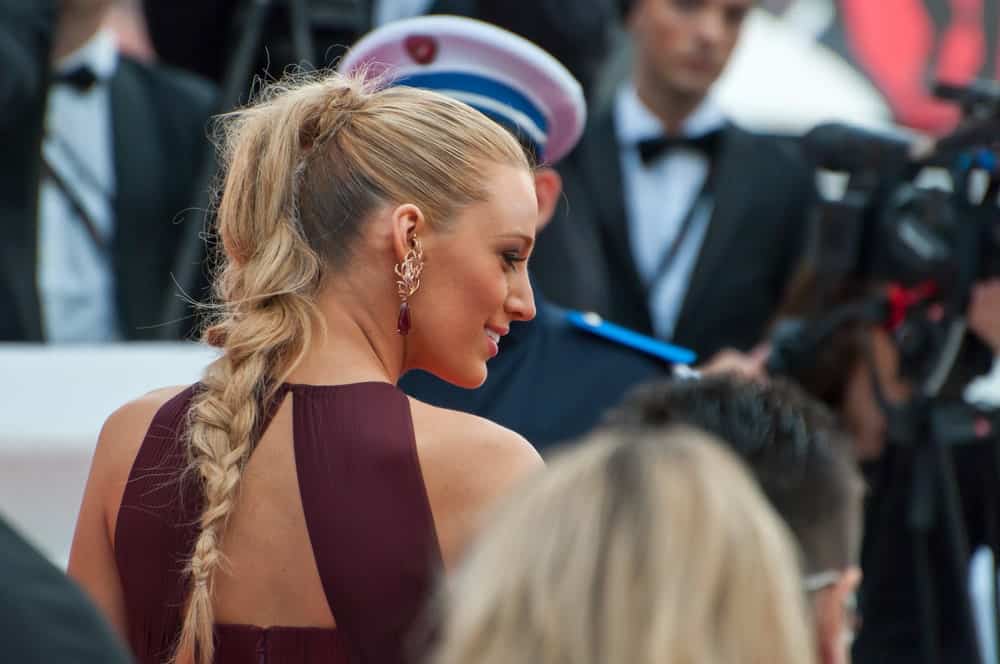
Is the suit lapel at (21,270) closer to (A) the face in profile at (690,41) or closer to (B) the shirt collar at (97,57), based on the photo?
(B) the shirt collar at (97,57)

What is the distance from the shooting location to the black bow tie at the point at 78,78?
12.4 ft

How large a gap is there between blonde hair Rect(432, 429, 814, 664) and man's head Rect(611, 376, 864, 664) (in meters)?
0.26

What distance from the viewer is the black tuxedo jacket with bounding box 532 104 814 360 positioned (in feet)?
12.5

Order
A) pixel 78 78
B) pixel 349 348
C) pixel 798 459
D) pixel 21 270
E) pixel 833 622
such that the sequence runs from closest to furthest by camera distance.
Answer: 1. pixel 833 622
2. pixel 798 459
3. pixel 349 348
4. pixel 21 270
5. pixel 78 78

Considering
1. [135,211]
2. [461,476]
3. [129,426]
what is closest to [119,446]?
[129,426]

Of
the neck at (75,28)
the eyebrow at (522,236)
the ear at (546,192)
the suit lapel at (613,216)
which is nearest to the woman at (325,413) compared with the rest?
the eyebrow at (522,236)

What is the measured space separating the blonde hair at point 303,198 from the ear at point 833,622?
0.66 metres

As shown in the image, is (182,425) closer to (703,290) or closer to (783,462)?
(783,462)

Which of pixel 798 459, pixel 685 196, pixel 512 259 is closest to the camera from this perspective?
pixel 798 459

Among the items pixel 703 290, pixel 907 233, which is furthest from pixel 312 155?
pixel 703 290

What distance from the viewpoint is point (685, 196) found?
404 centimetres

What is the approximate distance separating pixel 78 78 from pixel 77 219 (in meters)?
0.34

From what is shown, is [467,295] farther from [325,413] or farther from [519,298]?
[325,413]

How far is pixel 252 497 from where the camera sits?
5.75ft
